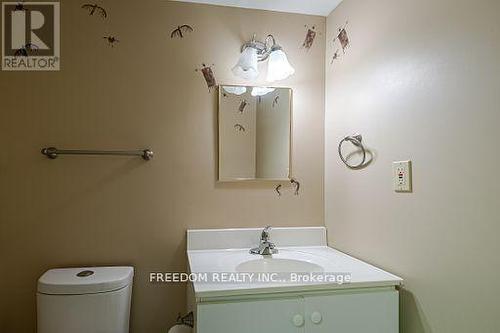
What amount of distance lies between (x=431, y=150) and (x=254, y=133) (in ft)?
2.85

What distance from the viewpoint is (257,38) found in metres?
1.72

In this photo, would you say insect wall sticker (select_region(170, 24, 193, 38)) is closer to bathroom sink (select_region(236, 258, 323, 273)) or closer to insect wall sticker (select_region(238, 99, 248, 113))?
insect wall sticker (select_region(238, 99, 248, 113))

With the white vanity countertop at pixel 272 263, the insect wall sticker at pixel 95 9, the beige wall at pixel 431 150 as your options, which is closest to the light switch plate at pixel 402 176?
A: the beige wall at pixel 431 150

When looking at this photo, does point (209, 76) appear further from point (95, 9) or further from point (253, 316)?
point (253, 316)

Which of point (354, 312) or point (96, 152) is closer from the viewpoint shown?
point (354, 312)

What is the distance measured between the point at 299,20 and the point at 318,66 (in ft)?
0.87

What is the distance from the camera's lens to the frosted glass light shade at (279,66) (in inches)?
63.7

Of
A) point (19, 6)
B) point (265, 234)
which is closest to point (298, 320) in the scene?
point (265, 234)

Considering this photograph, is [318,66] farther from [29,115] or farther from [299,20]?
[29,115]

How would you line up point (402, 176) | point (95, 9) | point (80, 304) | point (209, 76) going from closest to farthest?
point (402, 176) < point (80, 304) < point (95, 9) < point (209, 76)

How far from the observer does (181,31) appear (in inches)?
64.9

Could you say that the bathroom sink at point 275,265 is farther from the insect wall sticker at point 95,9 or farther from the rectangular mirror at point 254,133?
the insect wall sticker at point 95,9

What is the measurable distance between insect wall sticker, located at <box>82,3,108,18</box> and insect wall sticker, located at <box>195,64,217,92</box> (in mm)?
520

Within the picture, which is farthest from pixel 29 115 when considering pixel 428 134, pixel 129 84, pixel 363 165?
pixel 428 134
